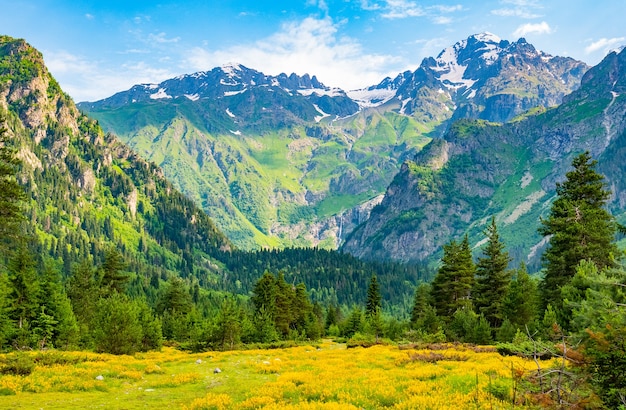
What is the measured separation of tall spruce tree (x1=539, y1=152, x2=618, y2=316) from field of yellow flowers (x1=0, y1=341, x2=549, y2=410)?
2293 centimetres

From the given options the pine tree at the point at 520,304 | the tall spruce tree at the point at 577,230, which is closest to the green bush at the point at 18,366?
the tall spruce tree at the point at 577,230

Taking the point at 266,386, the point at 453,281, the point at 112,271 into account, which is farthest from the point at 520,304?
the point at 112,271

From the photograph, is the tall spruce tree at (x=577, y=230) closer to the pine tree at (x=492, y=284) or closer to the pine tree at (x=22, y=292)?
the pine tree at (x=492, y=284)

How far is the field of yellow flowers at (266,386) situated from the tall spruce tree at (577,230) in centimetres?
2293

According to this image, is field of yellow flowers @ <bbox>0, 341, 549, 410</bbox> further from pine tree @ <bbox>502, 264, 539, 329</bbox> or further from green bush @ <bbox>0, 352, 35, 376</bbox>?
pine tree @ <bbox>502, 264, 539, 329</bbox>

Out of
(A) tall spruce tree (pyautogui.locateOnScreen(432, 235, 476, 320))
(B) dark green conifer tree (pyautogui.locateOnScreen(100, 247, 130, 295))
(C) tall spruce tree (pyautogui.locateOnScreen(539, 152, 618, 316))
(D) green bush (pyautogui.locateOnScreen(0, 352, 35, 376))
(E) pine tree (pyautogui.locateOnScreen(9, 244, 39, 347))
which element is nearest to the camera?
(D) green bush (pyautogui.locateOnScreen(0, 352, 35, 376))

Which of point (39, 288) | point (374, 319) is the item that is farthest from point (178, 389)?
point (374, 319)

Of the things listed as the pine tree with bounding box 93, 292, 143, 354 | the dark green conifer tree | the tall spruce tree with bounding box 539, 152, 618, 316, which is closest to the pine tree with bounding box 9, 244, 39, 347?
the pine tree with bounding box 93, 292, 143, 354

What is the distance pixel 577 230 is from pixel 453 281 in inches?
846

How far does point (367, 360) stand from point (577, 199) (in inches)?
1338

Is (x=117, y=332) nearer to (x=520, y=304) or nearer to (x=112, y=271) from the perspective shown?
(x=520, y=304)

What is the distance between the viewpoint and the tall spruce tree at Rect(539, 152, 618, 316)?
139 ft

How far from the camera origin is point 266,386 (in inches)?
768

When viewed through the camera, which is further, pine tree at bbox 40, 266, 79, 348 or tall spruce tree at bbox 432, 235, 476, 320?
tall spruce tree at bbox 432, 235, 476, 320
